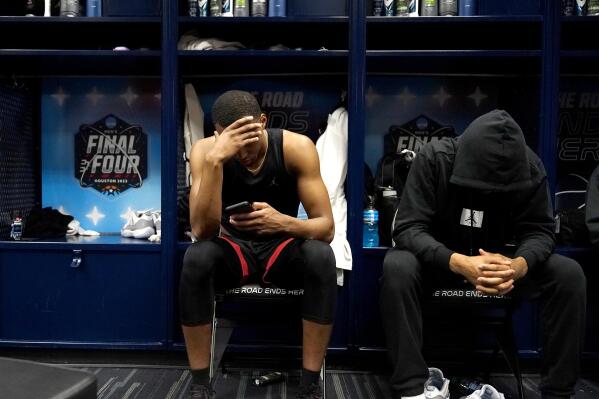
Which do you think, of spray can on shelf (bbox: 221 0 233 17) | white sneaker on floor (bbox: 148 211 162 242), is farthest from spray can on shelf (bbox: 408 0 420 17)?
white sneaker on floor (bbox: 148 211 162 242)

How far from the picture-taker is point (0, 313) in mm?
2145

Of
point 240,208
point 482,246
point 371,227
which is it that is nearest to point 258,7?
point 240,208

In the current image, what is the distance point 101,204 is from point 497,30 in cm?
235

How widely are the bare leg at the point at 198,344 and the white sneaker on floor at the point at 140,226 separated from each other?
0.85 meters

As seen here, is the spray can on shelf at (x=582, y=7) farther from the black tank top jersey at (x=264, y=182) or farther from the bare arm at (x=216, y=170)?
the bare arm at (x=216, y=170)

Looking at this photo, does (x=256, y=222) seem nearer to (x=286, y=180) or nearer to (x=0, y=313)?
(x=286, y=180)

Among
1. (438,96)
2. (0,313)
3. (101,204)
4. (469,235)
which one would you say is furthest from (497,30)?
(0,313)

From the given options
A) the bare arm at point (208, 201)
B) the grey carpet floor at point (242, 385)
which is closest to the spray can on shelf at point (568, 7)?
the grey carpet floor at point (242, 385)

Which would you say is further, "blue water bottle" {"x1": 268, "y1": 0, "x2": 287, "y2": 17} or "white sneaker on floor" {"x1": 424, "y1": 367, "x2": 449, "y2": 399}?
"blue water bottle" {"x1": 268, "y1": 0, "x2": 287, "y2": 17}

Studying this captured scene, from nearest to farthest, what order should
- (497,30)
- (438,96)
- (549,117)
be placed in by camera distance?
(549,117) → (497,30) → (438,96)

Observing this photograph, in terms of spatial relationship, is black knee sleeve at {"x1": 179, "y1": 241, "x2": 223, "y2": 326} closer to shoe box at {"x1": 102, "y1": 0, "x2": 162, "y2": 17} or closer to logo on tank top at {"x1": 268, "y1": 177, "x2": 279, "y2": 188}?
logo on tank top at {"x1": 268, "y1": 177, "x2": 279, "y2": 188}

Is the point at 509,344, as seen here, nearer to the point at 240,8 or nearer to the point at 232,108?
the point at 232,108

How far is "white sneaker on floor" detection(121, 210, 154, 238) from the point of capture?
2340mm

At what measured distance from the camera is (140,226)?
2404 mm
